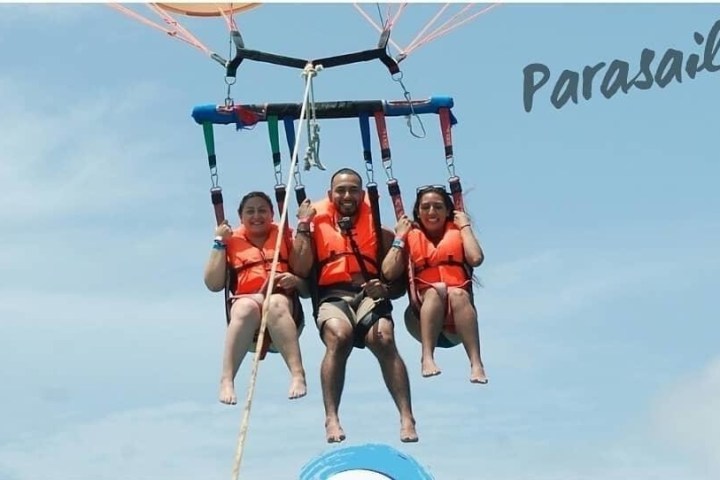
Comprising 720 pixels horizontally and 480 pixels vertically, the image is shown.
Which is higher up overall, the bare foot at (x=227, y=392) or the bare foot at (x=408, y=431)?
the bare foot at (x=227, y=392)

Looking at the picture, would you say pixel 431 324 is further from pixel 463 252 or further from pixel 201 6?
pixel 201 6

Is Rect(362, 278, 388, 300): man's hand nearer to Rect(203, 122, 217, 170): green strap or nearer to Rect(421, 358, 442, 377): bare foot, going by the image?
Rect(421, 358, 442, 377): bare foot

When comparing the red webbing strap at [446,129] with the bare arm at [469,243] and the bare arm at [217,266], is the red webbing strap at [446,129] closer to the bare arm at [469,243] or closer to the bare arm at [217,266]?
the bare arm at [469,243]

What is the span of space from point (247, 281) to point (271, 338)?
1.32ft

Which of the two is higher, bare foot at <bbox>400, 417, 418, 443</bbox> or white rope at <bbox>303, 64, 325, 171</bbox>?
white rope at <bbox>303, 64, 325, 171</bbox>

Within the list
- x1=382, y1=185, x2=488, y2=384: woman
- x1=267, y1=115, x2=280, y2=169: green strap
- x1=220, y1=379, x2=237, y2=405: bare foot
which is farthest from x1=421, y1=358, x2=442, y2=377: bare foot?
x1=267, y1=115, x2=280, y2=169: green strap

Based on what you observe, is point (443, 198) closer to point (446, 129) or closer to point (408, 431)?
point (446, 129)

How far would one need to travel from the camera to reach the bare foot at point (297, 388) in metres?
7.61

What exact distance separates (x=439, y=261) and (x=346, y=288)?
621 mm

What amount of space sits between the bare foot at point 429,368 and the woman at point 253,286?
2.44ft

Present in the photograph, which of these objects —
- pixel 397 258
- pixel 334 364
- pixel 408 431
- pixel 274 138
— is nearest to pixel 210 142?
pixel 274 138

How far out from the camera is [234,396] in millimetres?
7723

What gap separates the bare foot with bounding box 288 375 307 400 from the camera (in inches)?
299

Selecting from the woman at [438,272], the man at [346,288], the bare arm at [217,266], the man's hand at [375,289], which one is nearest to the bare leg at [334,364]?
the man at [346,288]
